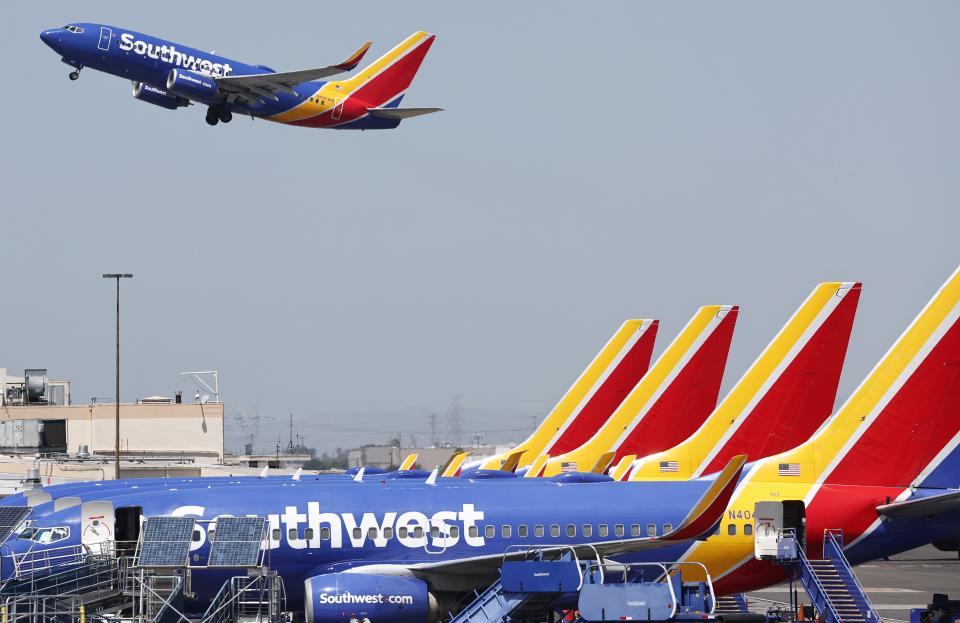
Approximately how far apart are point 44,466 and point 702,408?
158 ft

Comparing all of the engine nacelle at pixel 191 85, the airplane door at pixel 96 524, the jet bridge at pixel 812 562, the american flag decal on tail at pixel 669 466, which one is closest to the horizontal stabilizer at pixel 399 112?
the engine nacelle at pixel 191 85

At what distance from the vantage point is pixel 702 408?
52.2m

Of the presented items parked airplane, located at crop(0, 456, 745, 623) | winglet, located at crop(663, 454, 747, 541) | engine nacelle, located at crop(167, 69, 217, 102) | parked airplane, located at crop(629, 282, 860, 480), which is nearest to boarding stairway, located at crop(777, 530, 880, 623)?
parked airplane, located at crop(0, 456, 745, 623)

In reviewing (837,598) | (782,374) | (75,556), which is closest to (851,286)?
(782,374)

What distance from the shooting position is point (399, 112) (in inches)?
2657

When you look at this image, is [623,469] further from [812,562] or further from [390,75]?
[390,75]

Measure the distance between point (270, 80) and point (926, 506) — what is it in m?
40.3

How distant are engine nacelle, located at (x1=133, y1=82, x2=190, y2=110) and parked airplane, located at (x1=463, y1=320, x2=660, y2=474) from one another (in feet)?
72.9

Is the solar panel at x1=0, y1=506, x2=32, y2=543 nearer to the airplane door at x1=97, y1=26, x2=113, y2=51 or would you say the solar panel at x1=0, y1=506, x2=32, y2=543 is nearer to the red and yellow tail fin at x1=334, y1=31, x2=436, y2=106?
the airplane door at x1=97, y1=26, x2=113, y2=51

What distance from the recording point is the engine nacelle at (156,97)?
66125 millimetres

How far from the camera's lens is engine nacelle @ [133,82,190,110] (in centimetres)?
6612

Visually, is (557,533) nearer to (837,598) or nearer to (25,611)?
(837,598)

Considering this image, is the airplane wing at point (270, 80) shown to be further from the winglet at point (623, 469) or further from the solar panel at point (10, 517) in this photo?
the solar panel at point (10, 517)

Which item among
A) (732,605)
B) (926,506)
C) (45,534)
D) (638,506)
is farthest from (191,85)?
(926,506)
